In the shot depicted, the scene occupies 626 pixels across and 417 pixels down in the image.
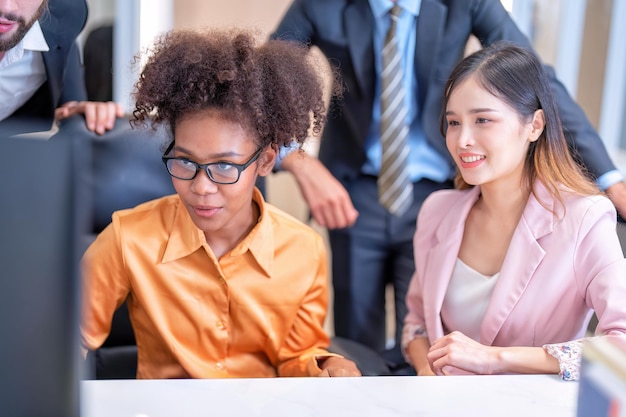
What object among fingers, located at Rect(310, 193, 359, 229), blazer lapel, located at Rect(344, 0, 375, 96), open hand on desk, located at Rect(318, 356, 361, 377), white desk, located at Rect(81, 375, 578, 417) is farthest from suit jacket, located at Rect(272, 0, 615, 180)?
white desk, located at Rect(81, 375, 578, 417)

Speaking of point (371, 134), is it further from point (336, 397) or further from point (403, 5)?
point (336, 397)

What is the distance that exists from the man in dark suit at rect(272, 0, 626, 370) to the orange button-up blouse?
430 mm

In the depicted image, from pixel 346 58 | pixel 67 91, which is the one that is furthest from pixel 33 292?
pixel 346 58

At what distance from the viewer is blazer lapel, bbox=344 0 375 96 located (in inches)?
74.4

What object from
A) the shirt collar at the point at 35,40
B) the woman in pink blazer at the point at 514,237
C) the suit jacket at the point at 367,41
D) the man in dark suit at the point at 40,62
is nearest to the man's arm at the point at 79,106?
the man in dark suit at the point at 40,62

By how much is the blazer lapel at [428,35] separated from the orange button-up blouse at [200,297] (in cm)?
70

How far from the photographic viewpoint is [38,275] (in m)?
0.52

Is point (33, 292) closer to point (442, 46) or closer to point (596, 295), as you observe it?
point (596, 295)

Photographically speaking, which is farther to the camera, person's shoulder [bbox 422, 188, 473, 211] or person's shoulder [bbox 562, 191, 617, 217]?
person's shoulder [bbox 422, 188, 473, 211]

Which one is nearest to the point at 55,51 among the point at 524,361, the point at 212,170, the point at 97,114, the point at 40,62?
the point at 40,62

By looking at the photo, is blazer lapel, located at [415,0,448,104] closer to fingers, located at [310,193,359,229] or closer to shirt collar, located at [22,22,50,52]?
fingers, located at [310,193,359,229]

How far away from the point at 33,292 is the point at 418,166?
1.54 metres

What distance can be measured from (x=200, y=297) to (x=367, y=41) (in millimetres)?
883

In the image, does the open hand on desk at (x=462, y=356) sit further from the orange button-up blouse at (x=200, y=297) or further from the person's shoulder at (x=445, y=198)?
the person's shoulder at (x=445, y=198)
